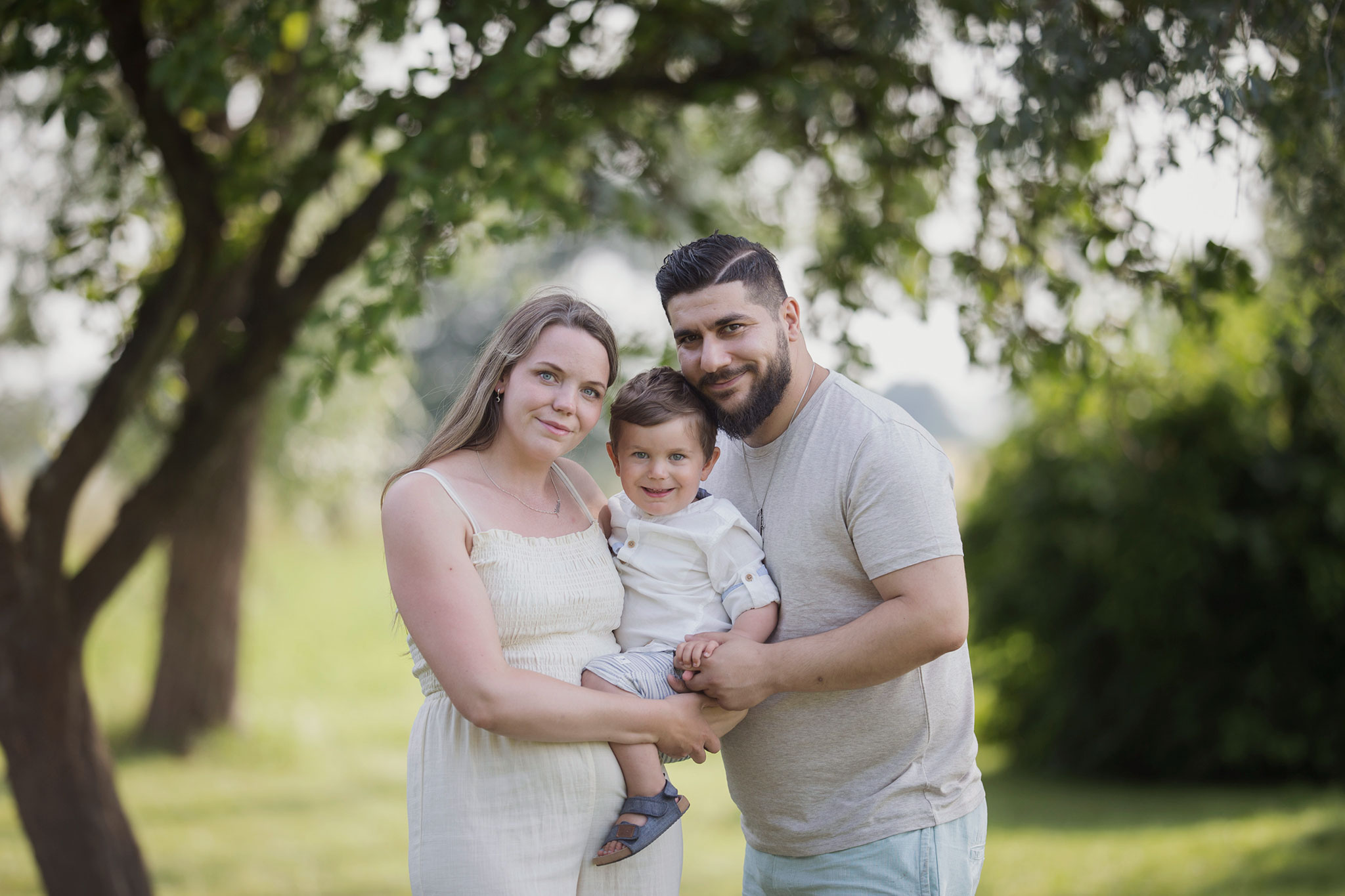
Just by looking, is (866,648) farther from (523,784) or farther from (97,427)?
(97,427)

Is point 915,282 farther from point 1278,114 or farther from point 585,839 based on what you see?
point 585,839

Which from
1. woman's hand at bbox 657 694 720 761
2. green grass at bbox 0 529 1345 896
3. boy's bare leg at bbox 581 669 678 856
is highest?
woman's hand at bbox 657 694 720 761

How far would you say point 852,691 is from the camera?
232cm

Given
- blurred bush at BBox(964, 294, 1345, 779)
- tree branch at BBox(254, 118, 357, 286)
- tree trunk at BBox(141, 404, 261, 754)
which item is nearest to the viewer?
tree branch at BBox(254, 118, 357, 286)

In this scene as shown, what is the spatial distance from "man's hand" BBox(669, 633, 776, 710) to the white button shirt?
0.45 feet

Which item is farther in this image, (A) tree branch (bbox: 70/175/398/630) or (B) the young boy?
(A) tree branch (bbox: 70/175/398/630)

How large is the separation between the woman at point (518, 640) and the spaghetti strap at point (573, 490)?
69 mm

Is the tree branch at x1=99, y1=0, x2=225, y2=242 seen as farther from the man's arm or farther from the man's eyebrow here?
the man's arm

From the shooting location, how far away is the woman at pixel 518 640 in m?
2.11

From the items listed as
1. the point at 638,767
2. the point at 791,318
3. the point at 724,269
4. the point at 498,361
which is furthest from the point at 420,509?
the point at 791,318

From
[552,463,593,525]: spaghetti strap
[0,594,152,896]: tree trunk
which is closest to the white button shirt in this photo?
[552,463,593,525]: spaghetti strap

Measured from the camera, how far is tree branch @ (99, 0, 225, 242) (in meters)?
3.94

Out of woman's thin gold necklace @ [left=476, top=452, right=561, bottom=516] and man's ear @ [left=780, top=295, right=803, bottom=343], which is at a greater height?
man's ear @ [left=780, top=295, right=803, bottom=343]

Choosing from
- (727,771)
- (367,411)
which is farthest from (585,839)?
(367,411)
